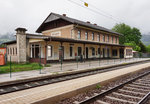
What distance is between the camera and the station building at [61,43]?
1784 centimetres

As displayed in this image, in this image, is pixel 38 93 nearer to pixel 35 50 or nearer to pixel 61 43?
pixel 61 43

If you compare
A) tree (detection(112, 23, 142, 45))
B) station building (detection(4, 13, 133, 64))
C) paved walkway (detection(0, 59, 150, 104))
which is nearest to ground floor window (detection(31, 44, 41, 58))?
station building (detection(4, 13, 133, 64))

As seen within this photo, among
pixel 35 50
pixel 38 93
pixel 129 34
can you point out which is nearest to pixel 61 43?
pixel 35 50

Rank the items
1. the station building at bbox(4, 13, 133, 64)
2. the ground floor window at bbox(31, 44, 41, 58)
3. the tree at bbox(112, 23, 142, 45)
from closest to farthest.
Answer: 1. the station building at bbox(4, 13, 133, 64)
2. the ground floor window at bbox(31, 44, 41, 58)
3. the tree at bbox(112, 23, 142, 45)

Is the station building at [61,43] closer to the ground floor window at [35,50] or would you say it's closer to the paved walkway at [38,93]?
the ground floor window at [35,50]

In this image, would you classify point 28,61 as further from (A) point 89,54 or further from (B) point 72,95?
(B) point 72,95

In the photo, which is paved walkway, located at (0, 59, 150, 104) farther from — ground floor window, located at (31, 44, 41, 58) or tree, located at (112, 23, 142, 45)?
tree, located at (112, 23, 142, 45)

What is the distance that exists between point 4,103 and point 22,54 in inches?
564

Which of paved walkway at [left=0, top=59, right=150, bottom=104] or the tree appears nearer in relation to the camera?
paved walkway at [left=0, top=59, right=150, bottom=104]

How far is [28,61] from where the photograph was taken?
18688 mm

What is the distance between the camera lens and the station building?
58.5ft

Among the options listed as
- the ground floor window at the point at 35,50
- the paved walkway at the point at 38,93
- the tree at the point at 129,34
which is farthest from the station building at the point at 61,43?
the tree at the point at 129,34

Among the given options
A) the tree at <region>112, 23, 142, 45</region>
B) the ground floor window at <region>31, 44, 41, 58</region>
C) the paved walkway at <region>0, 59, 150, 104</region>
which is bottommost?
the paved walkway at <region>0, 59, 150, 104</region>

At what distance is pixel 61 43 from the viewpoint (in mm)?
19094
